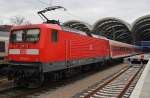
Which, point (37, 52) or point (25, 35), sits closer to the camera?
point (37, 52)

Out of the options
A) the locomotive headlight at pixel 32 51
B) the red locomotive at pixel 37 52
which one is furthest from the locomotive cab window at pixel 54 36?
the locomotive headlight at pixel 32 51

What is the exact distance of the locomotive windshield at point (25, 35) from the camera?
13.6 metres

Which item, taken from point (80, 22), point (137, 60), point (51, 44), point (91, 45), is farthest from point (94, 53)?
point (80, 22)

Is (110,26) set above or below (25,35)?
above

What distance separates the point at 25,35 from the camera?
1398 centimetres

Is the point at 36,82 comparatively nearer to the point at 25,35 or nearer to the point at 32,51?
the point at 32,51

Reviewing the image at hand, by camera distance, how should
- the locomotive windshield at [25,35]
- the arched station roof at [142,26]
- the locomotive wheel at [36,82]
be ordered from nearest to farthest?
→ the locomotive wheel at [36,82], the locomotive windshield at [25,35], the arched station roof at [142,26]

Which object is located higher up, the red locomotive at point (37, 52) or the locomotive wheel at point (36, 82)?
the red locomotive at point (37, 52)

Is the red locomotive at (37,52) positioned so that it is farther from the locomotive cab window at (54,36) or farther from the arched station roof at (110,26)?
the arched station roof at (110,26)

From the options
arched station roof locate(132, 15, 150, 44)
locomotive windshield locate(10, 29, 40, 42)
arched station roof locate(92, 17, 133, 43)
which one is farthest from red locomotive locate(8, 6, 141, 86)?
arched station roof locate(132, 15, 150, 44)

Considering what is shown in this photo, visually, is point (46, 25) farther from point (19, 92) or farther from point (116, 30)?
point (116, 30)

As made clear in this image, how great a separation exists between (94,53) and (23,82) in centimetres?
895

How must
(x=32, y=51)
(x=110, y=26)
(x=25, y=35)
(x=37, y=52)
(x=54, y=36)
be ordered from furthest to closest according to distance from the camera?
(x=110, y=26) < (x=54, y=36) < (x=25, y=35) < (x=32, y=51) < (x=37, y=52)

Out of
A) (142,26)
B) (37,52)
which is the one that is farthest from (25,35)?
(142,26)
